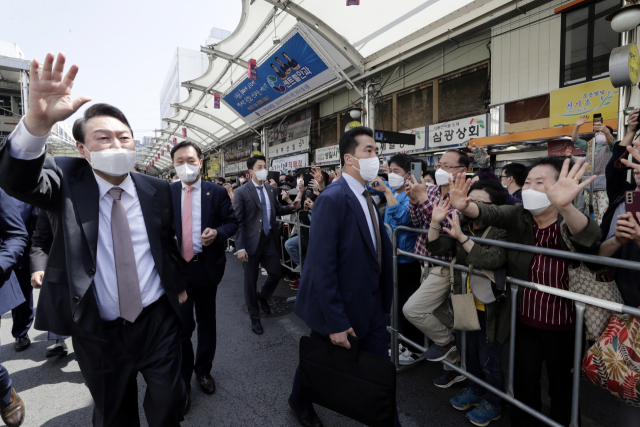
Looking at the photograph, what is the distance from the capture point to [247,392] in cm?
279

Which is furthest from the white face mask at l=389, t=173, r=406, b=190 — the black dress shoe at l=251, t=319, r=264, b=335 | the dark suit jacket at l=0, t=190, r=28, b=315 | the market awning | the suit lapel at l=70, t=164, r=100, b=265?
the market awning

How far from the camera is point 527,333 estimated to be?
6.93ft

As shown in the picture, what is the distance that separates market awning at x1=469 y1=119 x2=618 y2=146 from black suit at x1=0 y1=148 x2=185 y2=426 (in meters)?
7.83

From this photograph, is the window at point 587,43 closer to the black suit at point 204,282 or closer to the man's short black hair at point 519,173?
the man's short black hair at point 519,173

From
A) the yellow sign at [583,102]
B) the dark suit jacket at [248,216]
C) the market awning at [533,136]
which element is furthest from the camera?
the market awning at [533,136]

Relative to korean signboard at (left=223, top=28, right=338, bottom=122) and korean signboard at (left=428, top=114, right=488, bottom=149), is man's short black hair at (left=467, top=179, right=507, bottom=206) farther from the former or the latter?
korean signboard at (left=223, top=28, right=338, bottom=122)

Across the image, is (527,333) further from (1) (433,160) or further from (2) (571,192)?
(1) (433,160)

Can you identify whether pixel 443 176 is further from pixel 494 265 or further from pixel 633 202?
pixel 633 202

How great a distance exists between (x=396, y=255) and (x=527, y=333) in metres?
1.22

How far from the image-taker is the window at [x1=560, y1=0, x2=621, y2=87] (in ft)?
22.9

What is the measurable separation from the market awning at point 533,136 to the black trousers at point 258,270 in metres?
6.11

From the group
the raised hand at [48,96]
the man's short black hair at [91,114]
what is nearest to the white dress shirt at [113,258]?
the man's short black hair at [91,114]

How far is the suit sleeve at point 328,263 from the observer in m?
1.95

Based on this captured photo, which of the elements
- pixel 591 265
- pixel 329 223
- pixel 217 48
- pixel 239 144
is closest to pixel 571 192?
pixel 591 265
